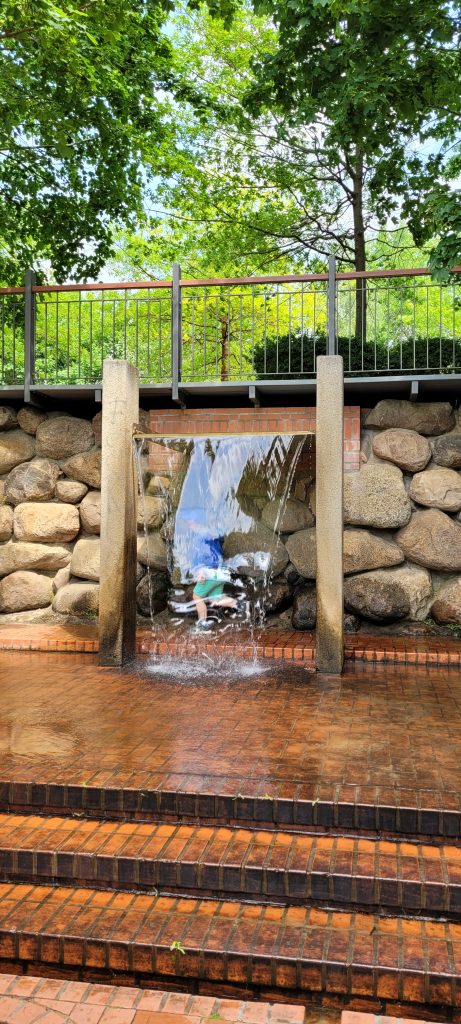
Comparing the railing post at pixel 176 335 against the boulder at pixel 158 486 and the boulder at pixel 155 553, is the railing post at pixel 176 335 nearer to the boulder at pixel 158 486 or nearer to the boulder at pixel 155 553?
the boulder at pixel 158 486

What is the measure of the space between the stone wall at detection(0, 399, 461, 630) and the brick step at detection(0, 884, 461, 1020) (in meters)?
5.20

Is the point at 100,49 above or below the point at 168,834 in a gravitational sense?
above

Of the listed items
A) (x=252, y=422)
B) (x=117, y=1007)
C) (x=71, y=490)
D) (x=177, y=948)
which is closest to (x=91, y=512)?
(x=71, y=490)

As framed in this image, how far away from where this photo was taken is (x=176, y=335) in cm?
864

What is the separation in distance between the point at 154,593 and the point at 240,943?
597cm

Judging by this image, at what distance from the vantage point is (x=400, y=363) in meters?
8.63

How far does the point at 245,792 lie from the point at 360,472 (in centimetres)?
529

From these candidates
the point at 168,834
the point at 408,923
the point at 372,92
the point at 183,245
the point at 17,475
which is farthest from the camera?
the point at 183,245

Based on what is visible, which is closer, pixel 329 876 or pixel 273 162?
pixel 329 876

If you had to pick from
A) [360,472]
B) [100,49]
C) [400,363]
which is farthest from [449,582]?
[100,49]

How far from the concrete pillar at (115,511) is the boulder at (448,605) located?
331 cm

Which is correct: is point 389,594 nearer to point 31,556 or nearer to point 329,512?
point 329,512

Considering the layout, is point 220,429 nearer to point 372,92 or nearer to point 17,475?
point 17,475

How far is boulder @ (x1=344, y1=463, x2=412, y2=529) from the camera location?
834 centimetres
